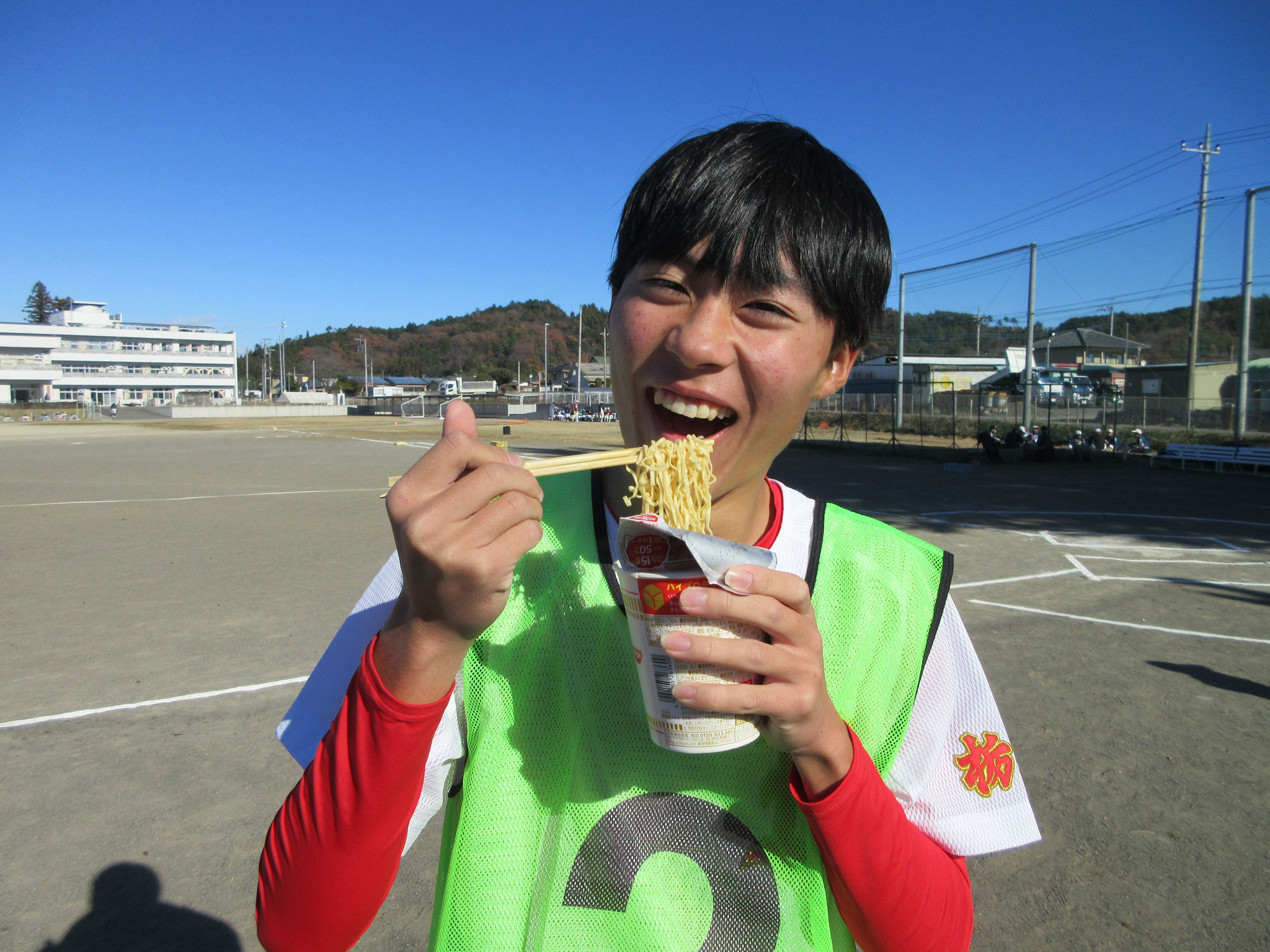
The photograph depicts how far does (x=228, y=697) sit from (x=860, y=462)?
23674 millimetres

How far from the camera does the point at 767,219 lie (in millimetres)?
1545

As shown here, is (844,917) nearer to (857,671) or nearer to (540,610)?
(857,671)

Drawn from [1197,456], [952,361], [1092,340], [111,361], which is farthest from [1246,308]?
[111,361]

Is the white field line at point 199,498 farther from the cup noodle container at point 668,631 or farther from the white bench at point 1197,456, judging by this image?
the white bench at point 1197,456

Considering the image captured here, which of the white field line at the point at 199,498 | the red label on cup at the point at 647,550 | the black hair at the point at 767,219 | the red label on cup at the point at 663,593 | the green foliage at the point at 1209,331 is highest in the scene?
the green foliage at the point at 1209,331

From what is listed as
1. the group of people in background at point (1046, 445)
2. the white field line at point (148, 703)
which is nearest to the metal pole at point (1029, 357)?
the group of people in background at point (1046, 445)

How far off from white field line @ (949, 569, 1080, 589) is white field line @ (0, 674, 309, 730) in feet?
22.7

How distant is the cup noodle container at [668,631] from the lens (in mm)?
1109

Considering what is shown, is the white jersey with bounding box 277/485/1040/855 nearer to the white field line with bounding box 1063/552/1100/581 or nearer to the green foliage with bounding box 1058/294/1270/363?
the white field line with bounding box 1063/552/1100/581

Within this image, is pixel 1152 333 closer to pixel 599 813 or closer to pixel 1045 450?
pixel 1045 450

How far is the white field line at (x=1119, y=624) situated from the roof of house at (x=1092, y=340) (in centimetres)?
5754

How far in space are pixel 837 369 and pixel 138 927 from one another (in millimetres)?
3767

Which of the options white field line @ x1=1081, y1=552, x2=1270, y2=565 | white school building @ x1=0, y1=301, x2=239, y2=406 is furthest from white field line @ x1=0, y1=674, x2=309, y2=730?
white school building @ x1=0, y1=301, x2=239, y2=406

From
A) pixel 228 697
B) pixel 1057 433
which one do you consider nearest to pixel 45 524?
pixel 228 697
